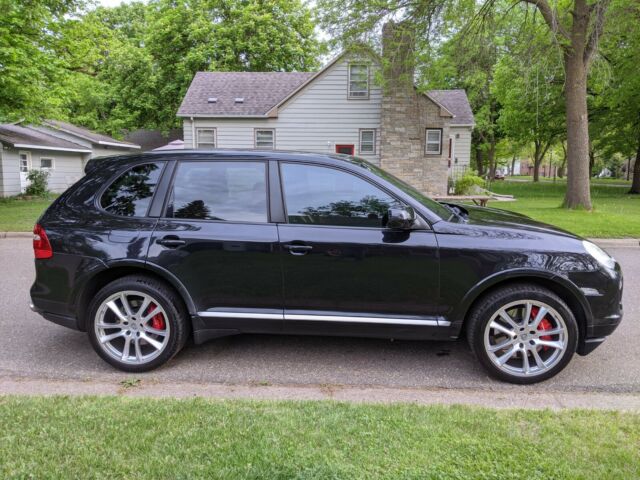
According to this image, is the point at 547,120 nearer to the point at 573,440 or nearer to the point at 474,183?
the point at 474,183

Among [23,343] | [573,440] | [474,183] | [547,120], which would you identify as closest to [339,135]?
[474,183]

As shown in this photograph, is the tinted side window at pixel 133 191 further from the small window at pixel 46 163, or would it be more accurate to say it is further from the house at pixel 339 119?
the small window at pixel 46 163

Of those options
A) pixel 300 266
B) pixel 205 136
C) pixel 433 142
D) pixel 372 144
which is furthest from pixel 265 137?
pixel 300 266

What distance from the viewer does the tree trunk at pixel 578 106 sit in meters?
13.1

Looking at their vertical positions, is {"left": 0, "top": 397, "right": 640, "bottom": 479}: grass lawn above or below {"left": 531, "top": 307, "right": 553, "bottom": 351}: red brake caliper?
below

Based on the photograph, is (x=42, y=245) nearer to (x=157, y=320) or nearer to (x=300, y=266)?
(x=157, y=320)

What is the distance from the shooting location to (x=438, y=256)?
11.9 feet

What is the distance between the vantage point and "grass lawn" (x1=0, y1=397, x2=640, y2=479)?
2445 millimetres

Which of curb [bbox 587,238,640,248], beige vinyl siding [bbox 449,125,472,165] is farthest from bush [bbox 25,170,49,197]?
curb [bbox 587,238,640,248]

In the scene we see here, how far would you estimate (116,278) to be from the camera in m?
3.98

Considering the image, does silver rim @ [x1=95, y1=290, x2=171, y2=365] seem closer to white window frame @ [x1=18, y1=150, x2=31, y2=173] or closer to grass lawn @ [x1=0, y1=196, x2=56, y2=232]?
grass lawn @ [x1=0, y1=196, x2=56, y2=232]

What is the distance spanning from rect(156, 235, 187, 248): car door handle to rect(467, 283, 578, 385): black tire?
236cm

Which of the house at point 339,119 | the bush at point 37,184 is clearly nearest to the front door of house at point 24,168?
the bush at point 37,184

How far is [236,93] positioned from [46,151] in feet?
33.6
